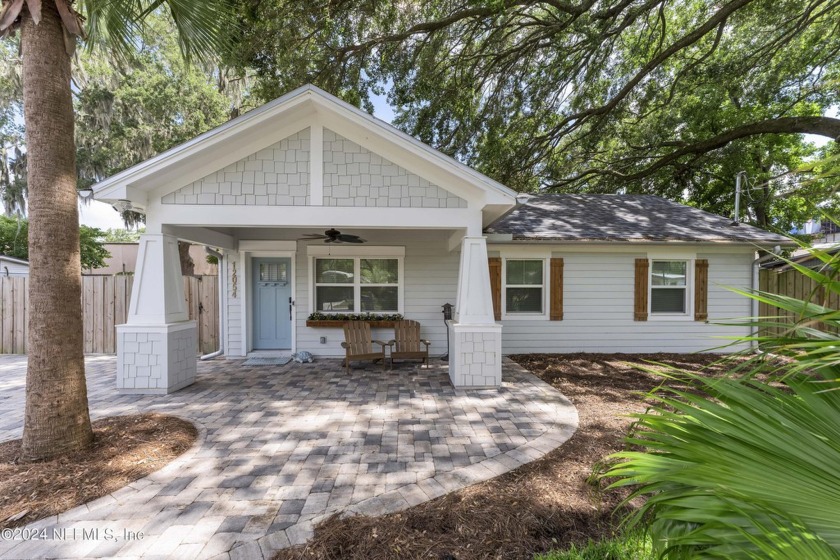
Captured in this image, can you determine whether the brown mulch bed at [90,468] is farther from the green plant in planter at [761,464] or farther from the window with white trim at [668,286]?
the window with white trim at [668,286]

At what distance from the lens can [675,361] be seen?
7551 mm

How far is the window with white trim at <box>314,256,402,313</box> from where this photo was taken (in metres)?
8.18

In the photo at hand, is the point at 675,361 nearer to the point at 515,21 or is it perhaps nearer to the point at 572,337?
the point at 572,337

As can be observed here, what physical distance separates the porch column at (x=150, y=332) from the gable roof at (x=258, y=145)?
31.7 inches

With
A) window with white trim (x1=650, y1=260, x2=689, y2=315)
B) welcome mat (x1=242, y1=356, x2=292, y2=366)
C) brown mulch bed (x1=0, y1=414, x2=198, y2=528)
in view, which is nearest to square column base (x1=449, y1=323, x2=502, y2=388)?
brown mulch bed (x1=0, y1=414, x2=198, y2=528)

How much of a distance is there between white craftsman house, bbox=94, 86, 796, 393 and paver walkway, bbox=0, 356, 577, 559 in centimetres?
80

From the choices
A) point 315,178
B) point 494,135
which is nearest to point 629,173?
point 494,135

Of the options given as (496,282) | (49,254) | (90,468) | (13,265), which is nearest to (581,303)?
(496,282)

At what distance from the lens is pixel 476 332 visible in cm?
565

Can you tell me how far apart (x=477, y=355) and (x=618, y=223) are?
5470 millimetres

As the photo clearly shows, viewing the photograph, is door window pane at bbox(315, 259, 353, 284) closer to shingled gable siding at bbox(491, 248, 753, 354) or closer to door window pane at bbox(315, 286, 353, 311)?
door window pane at bbox(315, 286, 353, 311)

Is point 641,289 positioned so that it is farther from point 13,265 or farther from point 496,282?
point 13,265

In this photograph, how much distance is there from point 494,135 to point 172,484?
981 cm

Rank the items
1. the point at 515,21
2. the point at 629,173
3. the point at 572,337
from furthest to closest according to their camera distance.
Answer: the point at 629,173 < the point at 515,21 < the point at 572,337
